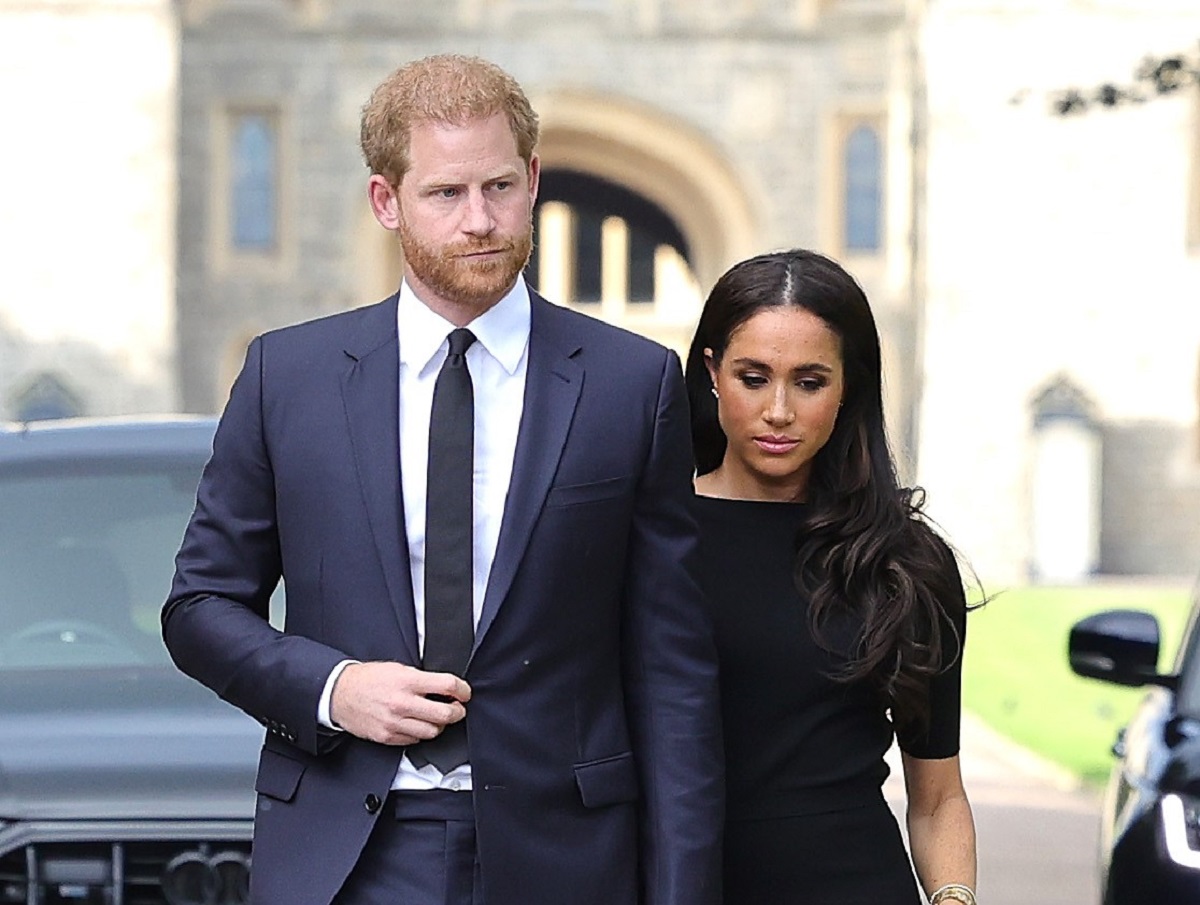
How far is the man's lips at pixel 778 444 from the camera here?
3092mm

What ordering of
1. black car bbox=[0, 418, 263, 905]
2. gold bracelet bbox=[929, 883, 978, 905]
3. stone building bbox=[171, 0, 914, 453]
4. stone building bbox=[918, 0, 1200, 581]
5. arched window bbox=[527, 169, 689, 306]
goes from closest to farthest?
gold bracelet bbox=[929, 883, 978, 905]
black car bbox=[0, 418, 263, 905]
stone building bbox=[918, 0, 1200, 581]
stone building bbox=[171, 0, 914, 453]
arched window bbox=[527, 169, 689, 306]

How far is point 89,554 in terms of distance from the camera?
201 inches

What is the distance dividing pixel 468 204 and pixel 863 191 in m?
28.3

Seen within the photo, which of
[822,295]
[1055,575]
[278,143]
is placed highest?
[278,143]

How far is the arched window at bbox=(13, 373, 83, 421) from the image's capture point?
1138 inches

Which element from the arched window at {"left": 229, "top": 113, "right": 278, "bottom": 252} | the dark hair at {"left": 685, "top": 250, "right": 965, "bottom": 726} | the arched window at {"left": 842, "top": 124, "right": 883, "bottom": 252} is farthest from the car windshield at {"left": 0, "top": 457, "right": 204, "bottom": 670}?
the arched window at {"left": 842, "top": 124, "right": 883, "bottom": 252}

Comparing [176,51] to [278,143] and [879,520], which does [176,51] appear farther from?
[879,520]

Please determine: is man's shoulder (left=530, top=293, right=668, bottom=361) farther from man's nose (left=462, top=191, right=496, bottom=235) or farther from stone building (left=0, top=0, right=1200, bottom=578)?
stone building (left=0, top=0, right=1200, bottom=578)

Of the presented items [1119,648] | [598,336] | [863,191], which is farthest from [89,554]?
[863,191]

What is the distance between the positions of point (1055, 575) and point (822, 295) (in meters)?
25.4

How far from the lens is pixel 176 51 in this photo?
2916 cm

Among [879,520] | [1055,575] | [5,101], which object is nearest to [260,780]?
[879,520]

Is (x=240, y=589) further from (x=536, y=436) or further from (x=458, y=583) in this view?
(x=536, y=436)

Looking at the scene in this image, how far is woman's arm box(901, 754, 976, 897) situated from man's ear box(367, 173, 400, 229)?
100 centimetres
